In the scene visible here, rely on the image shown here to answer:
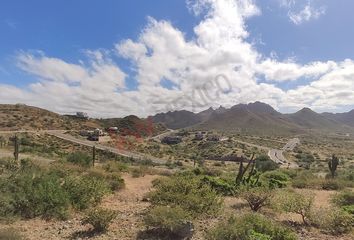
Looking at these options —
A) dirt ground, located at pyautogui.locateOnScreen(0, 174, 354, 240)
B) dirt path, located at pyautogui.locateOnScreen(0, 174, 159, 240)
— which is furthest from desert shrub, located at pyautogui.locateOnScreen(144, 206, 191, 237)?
dirt path, located at pyautogui.locateOnScreen(0, 174, 159, 240)

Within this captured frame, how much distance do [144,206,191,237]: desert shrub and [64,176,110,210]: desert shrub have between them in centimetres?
349

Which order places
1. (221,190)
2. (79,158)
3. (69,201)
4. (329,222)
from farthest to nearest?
(79,158) → (221,190) → (69,201) → (329,222)

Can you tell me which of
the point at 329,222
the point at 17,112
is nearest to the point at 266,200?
the point at 329,222

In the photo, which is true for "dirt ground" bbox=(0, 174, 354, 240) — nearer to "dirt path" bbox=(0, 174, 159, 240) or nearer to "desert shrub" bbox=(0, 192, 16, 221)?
"dirt path" bbox=(0, 174, 159, 240)

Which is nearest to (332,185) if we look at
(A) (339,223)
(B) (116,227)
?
(A) (339,223)

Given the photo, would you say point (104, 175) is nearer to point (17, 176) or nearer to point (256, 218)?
point (17, 176)

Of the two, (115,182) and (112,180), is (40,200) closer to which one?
(115,182)

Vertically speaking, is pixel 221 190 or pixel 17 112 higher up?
pixel 17 112

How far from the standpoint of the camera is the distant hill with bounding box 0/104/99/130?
73938 mm

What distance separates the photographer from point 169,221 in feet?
33.2

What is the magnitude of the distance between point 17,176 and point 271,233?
9885 mm

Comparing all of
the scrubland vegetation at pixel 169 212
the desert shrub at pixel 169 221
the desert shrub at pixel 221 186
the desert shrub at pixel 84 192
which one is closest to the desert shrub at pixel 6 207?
the scrubland vegetation at pixel 169 212

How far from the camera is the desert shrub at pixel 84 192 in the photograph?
13117mm

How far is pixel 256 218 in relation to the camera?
33.5ft
